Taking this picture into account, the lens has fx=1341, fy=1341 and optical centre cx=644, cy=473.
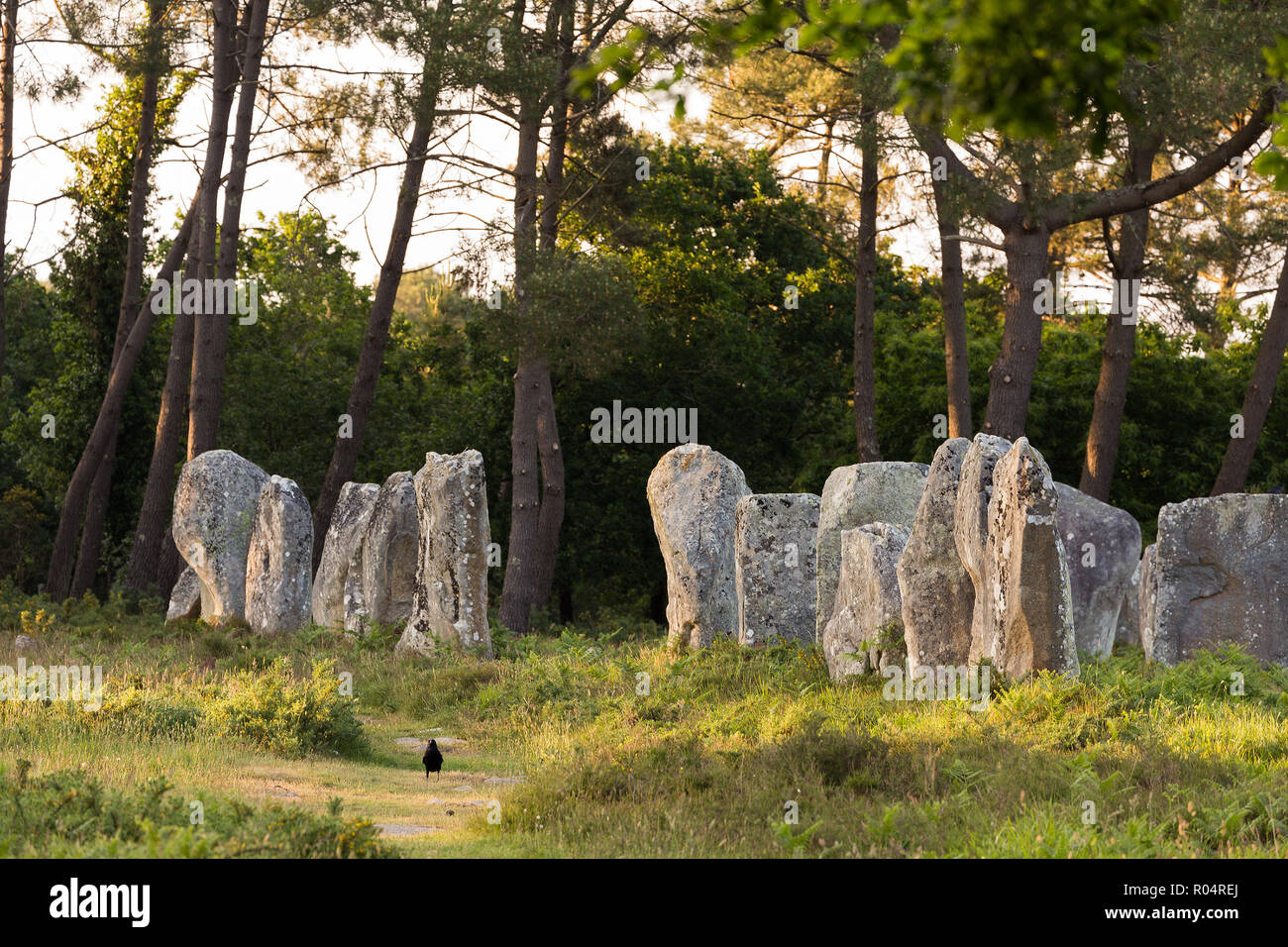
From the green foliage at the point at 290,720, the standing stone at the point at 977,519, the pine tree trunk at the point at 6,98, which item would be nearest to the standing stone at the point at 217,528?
the pine tree trunk at the point at 6,98

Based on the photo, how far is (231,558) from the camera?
1939 cm

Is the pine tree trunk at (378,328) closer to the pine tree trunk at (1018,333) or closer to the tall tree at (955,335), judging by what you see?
the tall tree at (955,335)

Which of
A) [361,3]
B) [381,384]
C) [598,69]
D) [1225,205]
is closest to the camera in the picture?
[598,69]

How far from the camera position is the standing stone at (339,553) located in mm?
18641

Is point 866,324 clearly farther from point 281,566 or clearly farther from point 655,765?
point 655,765

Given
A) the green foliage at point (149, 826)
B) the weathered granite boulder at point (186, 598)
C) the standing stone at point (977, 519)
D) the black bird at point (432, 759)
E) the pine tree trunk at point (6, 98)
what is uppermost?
the pine tree trunk at point (6, 98)

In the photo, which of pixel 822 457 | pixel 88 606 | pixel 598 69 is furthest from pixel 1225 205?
pixel 598 69

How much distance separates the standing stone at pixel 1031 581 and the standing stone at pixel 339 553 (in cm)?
1009

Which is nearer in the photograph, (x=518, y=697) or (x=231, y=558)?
(x=518, y=697)

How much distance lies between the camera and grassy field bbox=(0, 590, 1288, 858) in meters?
6.88

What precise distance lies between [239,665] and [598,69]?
12.0 metres

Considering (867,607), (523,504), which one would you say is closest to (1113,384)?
(523,504)
